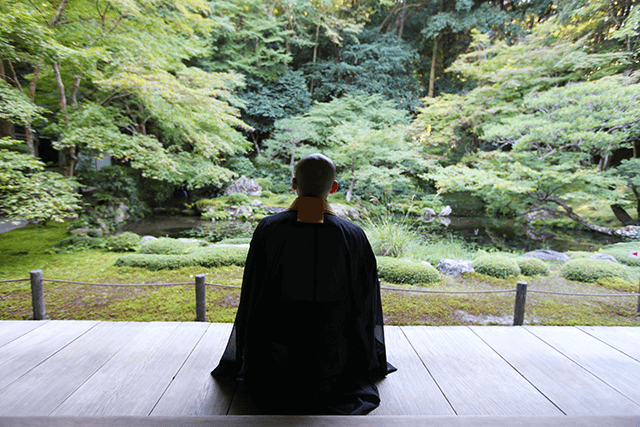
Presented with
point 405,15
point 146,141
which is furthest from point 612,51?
point 146,141

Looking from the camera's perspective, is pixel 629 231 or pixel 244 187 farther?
pixel 244 187

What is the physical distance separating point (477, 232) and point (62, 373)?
23.8 feet

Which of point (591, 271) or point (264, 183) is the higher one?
point (264, 183)

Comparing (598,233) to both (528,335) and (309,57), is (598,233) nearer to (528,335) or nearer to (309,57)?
(528,335)

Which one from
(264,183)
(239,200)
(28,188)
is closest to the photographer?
(28,188)

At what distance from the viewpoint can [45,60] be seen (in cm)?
368

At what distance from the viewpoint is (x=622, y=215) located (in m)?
6.11

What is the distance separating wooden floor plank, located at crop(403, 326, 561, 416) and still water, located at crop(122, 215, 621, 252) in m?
4.21

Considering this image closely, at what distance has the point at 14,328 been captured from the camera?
6.44 ft

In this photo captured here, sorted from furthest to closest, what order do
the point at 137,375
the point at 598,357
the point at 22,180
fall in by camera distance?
the point at 22,180, the point at 598,357, the point at 137,375

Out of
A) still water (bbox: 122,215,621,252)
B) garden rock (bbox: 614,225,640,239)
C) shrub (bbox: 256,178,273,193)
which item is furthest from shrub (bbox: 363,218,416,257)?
garden rock (bbox: 614,225,640,239)

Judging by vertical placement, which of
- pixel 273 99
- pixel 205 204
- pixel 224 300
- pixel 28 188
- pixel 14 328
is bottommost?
pixel 224 300

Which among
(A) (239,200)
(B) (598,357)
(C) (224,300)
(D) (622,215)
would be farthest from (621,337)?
(A) (239,200)

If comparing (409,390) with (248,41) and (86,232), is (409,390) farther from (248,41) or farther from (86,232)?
(248,41)
